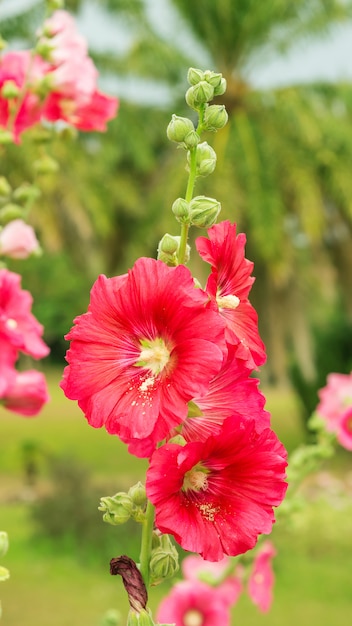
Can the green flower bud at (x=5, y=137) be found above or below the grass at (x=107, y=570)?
below

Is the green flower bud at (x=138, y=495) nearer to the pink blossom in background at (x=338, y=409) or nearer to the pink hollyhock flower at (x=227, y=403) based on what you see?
the pink hollyhock flower at (x=227, y=403)

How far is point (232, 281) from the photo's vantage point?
908mm

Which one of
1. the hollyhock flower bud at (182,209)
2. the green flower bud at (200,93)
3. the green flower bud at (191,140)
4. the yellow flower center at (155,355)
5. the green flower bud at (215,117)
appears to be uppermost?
the green flower bud at (200,93)

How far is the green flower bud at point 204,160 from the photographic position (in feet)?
2.87

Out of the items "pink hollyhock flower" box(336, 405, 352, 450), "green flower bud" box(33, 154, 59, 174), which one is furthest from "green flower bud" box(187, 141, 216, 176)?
"pink hollyhock flower" box(336, 405, 352, 450)

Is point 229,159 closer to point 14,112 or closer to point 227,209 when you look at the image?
point 227,209

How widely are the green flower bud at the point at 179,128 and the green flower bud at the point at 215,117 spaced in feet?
0.07

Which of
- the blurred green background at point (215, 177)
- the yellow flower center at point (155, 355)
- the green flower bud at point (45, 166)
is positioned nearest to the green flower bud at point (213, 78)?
the yellow flower center at point (155, 355)

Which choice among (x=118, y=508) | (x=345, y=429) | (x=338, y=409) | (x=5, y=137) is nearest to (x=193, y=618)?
(x=345, y=429)

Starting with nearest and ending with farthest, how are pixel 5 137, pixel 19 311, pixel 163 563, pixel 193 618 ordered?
1. pixel 163 563
2. pixel 19 311
3. pixel 5 137
4. pixel 193 618

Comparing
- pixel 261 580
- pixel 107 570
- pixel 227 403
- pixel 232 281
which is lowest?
pixel 227 403

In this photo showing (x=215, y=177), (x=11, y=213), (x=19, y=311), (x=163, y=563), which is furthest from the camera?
(x=215, y=177)

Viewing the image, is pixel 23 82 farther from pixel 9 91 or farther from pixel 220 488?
pixel 220 488

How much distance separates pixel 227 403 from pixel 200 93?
299mm
